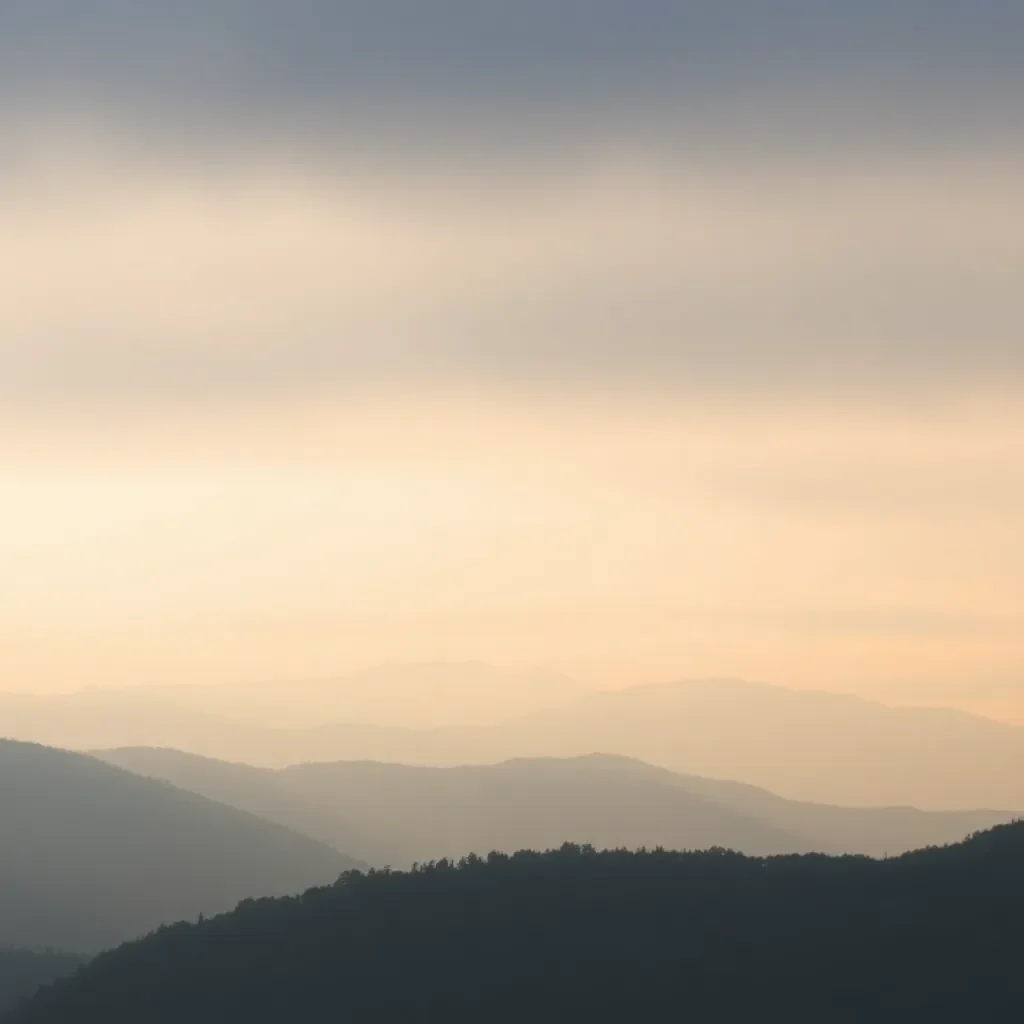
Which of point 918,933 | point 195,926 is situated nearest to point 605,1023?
point 918,933

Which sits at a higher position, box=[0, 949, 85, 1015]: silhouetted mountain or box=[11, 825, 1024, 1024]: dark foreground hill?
box=[11, 825, 1024, 1024]: dark foreground hill

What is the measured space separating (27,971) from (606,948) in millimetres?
75926

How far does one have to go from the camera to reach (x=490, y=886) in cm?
8519

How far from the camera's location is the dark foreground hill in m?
67.1

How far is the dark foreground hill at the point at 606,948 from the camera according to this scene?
2643 inches

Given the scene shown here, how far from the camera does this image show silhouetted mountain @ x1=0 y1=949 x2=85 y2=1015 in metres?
117

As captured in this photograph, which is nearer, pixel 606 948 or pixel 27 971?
pixel 606 948

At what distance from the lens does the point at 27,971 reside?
416 feet

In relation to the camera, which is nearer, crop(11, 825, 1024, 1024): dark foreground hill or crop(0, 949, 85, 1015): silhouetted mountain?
crop(11, 825, 1024, 1024): dark foreground hill

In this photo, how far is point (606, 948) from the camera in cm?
7531

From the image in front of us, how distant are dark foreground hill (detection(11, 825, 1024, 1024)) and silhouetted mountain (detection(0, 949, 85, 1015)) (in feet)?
96.9

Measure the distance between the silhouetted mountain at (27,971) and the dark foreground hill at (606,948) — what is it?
2952 centimetres

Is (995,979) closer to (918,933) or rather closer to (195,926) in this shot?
(918,933)

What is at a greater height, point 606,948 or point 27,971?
point 606,948
